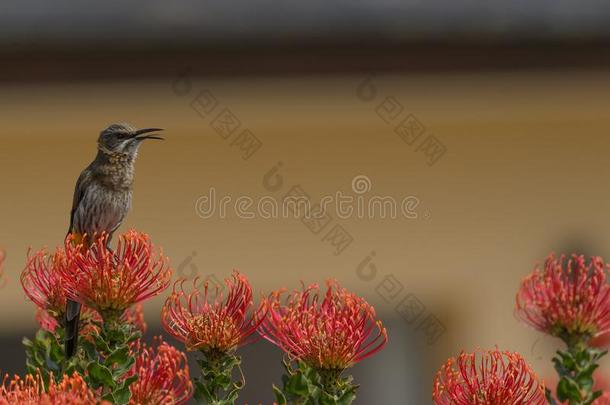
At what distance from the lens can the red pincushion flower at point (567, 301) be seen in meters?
2.65

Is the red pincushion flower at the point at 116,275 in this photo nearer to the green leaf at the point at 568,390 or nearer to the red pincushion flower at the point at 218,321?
the red pincushion flower at the point at 218,321

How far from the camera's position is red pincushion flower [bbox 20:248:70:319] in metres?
2.55

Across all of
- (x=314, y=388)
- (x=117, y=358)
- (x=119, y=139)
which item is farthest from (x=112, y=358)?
(x=119, y=139)

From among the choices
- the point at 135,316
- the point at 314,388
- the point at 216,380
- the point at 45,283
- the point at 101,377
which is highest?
the point at 45,283

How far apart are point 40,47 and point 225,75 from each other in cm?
91

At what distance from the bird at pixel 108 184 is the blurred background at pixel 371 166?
2678 mm

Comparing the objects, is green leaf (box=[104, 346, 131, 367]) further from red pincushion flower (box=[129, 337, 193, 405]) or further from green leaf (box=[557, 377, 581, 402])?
green leaf (box=[557, 377, 581, 402])

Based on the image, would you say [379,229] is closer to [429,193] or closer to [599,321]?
[429,193]

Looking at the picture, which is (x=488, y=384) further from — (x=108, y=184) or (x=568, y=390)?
(x=108, y=184)

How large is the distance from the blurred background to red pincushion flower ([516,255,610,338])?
3164mm

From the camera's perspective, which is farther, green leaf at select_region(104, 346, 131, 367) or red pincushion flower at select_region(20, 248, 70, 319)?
red pincushion flower at select_region(20, 248, 70, 319)

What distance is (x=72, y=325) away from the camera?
261 cm

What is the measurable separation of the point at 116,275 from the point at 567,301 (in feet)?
3.36

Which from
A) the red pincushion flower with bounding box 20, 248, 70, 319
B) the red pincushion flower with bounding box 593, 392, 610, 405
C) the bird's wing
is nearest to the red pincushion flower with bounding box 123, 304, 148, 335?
the red pincushion flower with bounding box 20, 248, 70, 319
